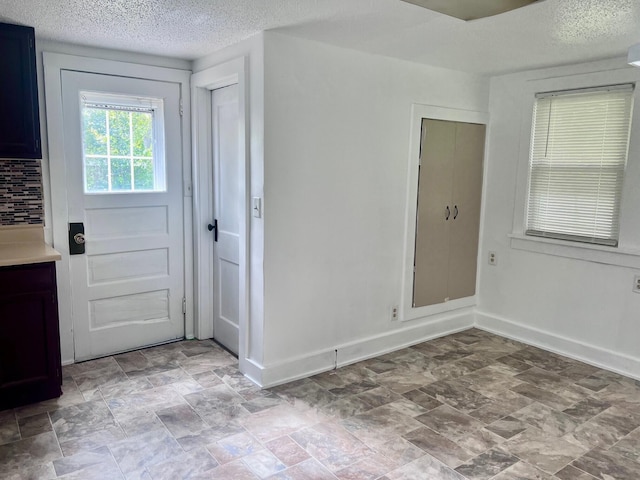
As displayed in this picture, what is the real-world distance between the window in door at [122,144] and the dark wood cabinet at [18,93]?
0.45m

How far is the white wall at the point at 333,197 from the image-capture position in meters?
3.03

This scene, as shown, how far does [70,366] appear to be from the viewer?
342 centimetres

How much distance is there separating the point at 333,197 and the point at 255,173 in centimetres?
58

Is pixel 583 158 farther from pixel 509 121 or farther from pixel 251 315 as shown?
pixel 251 315

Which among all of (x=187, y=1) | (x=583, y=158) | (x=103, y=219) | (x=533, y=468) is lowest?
(x=533, y=468)

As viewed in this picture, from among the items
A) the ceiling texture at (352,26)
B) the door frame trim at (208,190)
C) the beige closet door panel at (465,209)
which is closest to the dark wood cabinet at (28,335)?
the door frame trim at (208,190)

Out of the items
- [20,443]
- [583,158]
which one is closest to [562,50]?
[583,158]

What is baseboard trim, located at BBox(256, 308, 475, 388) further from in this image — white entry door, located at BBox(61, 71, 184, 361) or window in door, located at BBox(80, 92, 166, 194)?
window in door, located at BBox(80, 92, 166, 194)

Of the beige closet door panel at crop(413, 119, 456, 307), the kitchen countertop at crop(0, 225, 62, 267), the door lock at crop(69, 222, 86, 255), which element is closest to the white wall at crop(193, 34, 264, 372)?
the kitchen countertop at crop(0, 225, 62, 267)

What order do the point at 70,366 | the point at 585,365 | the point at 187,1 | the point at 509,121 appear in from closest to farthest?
the point at 187,1, the point at 70,366, the point at 585,365, the point at 509,121

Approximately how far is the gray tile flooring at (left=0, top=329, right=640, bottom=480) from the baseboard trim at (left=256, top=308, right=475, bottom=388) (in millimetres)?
90

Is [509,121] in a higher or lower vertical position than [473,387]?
higher

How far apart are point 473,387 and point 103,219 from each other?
2832 millimetres

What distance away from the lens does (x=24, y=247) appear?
10.0 ft
